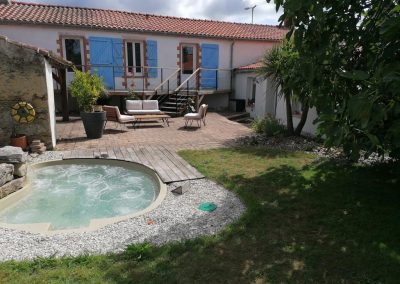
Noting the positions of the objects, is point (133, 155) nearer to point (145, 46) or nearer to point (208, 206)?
point (208, 206)

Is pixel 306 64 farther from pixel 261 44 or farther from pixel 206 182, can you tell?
pixel 261 44

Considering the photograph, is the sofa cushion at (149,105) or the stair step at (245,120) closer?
the sofa cushion at (149,105)

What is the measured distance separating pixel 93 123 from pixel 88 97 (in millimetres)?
747

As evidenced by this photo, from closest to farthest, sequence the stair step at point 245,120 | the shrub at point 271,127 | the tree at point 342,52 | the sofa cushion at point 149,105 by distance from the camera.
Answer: the tree at point 342,52 → the shrub at point 271,127 → the sofa cushion at point 149,105 → the stair step at point 245,120

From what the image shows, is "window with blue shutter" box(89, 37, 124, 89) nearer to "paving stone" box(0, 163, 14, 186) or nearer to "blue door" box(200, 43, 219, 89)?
"blue door" box(200, 43, 219, 89)

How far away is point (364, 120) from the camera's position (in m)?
1.67

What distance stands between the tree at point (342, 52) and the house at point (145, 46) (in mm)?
11325

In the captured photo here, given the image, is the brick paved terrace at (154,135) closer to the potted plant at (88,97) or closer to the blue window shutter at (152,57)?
the potted plant at (88,97)

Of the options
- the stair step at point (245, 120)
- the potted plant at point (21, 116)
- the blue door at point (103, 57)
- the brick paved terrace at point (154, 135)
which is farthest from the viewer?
the blue door at point (103, 57)

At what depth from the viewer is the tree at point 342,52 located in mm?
2029

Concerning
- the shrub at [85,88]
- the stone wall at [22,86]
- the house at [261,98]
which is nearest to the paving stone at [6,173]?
the stone wall at [22,86]

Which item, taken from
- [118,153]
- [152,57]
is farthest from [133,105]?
[118,153]

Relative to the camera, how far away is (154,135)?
10148 mm

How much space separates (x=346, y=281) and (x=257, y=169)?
357 centimetres
